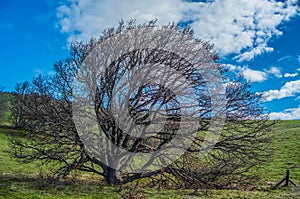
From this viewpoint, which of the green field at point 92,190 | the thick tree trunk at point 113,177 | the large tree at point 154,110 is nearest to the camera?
the green field at point 92,190

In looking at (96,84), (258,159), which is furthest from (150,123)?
(258,159)

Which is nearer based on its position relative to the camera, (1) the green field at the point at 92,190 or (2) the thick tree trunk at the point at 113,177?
(1) the green field at the point at 92,190

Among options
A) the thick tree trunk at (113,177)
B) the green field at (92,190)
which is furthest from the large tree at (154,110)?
the green field at (92,190)

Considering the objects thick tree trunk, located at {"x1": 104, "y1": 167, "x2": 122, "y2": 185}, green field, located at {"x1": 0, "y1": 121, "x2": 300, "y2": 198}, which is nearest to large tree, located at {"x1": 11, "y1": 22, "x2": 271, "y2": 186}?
thick tree trunk, located at {"x1": 104, "y1": 167, "x2": 122, "y2": 185}

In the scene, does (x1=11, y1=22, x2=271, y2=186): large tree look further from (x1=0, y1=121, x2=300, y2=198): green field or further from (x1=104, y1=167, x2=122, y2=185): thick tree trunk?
(x1=0, y1=121, x2=300, y2=198): green field

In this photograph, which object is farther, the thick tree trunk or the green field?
the thick tree trunk

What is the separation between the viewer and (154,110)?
13867mm

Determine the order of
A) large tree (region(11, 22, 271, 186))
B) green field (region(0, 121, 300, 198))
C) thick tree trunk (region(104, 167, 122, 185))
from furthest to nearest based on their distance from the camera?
thick tree trunk (region(104, 167, 122, 185)) < large tree (region(11, 22, 271, 186)) < green field (region(0, 121, 300, 198))

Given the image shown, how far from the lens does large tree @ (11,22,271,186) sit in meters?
13.8

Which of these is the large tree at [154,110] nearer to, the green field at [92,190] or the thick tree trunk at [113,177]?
the thick tree trunk at [113,177]

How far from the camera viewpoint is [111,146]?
1474cm

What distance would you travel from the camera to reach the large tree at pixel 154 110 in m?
13.8

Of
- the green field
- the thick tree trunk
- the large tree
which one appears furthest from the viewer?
the thick tree trunk

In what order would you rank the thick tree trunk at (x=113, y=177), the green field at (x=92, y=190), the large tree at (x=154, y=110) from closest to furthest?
1. the green field at (x=92, y=190)
2. the large tree at (x=154, y=110)
3. the thick tree trunk at (x=113, y=177)
